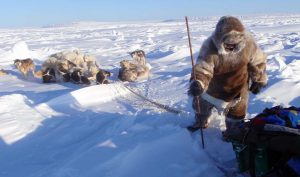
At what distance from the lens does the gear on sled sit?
2.32 metres

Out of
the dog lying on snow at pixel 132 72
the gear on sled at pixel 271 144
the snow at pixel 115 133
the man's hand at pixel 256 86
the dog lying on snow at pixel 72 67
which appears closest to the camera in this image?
the gear on sled at pixel 271 144

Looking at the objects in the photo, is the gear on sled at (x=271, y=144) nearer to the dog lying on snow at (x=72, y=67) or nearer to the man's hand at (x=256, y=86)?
the man's hand at (x=256, y=86)

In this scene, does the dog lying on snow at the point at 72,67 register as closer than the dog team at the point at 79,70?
No

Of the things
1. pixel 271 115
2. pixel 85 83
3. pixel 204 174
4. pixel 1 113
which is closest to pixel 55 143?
pixel 1 113

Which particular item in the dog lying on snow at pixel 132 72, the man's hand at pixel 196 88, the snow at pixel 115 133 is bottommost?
the dog lying on snow at pixel 132 72

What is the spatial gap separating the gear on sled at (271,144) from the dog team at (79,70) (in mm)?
5262

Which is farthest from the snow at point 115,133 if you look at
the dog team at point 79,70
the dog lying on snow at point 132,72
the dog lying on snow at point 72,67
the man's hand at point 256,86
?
the dog lying on snow at point 72,67

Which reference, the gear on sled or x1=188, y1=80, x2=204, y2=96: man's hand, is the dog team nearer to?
x1=188, y1=80, x2=204, y2=96: man's hand

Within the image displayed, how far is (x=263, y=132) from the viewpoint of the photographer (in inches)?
99.5

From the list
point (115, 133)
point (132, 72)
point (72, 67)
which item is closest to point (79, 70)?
point (72, 67)

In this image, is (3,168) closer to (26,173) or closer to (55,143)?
(26,173)

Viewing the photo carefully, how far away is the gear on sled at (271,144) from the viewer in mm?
2324

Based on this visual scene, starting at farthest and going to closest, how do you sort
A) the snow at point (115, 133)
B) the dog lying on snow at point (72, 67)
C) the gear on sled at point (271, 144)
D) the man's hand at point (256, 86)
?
the dog lying on snow at point (72, 67)
the man's hand at point (256, 86)
the snow at point (115, 133)
the gear on sled at point (271, 144)

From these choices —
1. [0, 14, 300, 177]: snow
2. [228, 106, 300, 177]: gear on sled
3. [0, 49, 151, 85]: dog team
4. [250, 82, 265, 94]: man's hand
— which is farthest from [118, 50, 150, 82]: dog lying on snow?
[228, 106, 300, 177]: gear on sled
